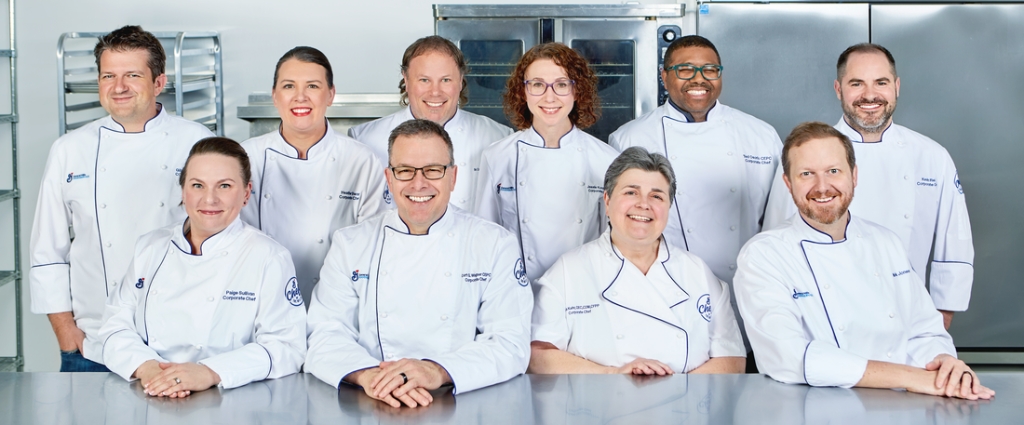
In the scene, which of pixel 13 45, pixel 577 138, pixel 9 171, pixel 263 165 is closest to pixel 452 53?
pixel 577 138

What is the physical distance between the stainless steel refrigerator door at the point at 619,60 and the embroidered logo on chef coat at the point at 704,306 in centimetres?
147

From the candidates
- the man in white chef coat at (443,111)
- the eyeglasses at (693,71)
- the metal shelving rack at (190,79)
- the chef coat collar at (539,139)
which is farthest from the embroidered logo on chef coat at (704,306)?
the metal shelving rack at (190,79)

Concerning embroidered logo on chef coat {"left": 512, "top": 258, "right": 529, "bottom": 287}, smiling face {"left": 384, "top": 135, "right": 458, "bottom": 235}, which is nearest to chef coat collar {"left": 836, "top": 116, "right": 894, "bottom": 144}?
embroidered logo on chef coat {"left": 512, "top": 258, "right": 529, "bottom": 287}

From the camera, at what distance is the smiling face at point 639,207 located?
2094 mm

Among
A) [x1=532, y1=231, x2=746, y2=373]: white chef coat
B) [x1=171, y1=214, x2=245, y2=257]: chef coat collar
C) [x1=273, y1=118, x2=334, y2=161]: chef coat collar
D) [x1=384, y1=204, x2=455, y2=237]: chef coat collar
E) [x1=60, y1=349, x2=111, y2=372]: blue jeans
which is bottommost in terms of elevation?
[x1=60, y1=349, x2=111, y2=372]: blue jeans

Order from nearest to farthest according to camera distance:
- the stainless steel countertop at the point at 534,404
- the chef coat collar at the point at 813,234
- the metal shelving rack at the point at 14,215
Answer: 1. the stainless steel countertop at the point at 534,404
2. the chef coat collar at the point at 813,234
3. the metal shelving rack at the point at 14,215

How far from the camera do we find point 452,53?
104 inches

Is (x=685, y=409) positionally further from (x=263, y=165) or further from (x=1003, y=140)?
(x=1003, y=140)

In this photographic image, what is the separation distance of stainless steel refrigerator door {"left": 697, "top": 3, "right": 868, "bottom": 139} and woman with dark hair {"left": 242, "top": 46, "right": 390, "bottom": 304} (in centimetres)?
169

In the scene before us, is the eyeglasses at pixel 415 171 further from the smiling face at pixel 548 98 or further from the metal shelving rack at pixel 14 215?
the metal shelving rack at pixel 14 215

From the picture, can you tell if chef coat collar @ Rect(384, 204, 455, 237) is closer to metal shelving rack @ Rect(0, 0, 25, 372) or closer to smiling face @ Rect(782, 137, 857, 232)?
smiling face @ Rect(782, 137, 857, 232)

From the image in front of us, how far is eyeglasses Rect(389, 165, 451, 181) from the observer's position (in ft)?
6.66

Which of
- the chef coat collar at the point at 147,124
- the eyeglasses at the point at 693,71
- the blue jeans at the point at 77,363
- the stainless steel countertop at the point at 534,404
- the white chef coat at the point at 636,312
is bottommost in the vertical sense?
the blue jeans at the point at 77,363

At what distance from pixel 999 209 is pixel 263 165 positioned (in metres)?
2.92
